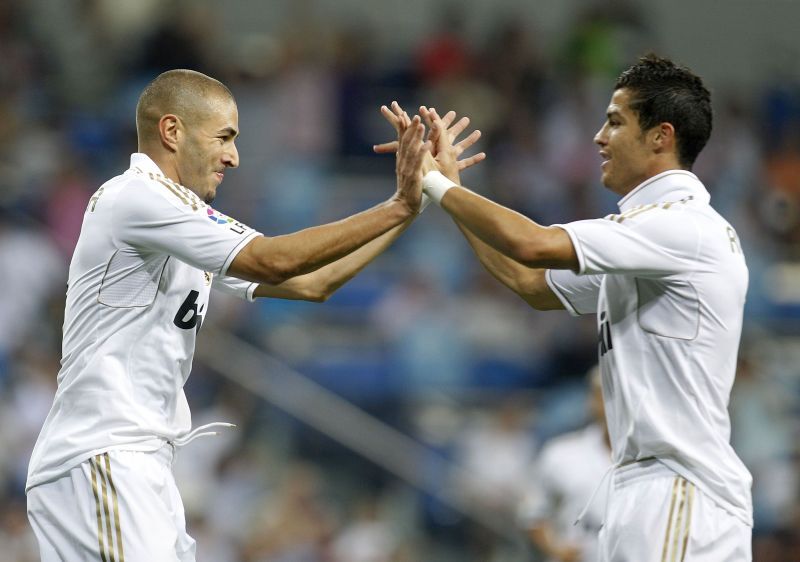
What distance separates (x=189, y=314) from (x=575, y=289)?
1.54 m

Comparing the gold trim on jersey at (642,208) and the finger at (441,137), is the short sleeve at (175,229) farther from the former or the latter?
the gold trim on jersey at (642,208)

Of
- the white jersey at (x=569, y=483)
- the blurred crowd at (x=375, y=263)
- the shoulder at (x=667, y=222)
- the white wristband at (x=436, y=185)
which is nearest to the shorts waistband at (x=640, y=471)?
the shoulder at (x=667, y=222)

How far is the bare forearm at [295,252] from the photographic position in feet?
15.4

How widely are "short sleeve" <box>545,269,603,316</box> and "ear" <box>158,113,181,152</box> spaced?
159cm

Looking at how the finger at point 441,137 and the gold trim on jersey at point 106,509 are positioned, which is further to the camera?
the finger at point 441,137

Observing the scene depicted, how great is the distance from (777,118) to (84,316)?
10.8 m

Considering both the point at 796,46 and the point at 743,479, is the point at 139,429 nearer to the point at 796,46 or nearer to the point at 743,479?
the point at 743,479

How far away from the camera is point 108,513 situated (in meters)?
4.54

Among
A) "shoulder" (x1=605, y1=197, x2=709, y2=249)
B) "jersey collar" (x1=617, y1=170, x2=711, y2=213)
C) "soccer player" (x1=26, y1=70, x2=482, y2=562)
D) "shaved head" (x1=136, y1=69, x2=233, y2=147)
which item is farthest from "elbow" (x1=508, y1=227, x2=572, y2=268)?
"shaved head" (x1=136, y1=69, x2=233, y2=147)

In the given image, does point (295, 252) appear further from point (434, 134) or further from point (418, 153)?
point (434, 134)

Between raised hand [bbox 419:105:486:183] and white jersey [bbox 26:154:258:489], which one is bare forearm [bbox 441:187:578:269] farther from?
white jersey [bbox 26:154:258:489]

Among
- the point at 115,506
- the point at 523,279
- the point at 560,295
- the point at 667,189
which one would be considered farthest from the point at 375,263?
the point at 115,506

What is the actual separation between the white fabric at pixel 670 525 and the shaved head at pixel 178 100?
6.97ft

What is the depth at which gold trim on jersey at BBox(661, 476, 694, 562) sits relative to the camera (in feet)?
14.8
